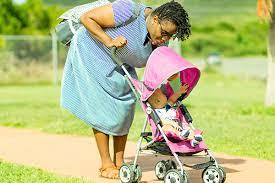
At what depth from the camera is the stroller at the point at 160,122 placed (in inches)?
255

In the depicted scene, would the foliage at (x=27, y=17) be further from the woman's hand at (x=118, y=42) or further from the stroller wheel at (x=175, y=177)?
the stroller wheel at (x=175, y=177)

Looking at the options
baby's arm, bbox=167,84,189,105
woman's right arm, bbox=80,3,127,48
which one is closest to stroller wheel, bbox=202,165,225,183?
baby's arm, bbox=167,84,189,105

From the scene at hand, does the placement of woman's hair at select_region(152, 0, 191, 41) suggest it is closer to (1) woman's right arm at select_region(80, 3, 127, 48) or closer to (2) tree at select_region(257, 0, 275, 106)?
(1) woman's right arm at select_region(80, 3, 127, 48)

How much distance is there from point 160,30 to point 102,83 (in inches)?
31.0

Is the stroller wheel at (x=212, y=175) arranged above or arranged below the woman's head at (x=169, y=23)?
below

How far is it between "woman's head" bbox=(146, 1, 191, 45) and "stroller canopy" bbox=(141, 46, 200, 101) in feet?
0.41

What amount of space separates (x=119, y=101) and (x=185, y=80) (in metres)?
0.65

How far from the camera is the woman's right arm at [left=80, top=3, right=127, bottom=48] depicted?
6854 mm

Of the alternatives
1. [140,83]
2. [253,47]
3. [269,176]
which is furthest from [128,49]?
[253,47]

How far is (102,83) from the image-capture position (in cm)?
709

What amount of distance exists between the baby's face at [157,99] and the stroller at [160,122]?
89 millimetres

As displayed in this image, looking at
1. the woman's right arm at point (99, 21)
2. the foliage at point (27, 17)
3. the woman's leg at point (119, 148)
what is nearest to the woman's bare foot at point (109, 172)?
the woman's leg at point (119, 148)

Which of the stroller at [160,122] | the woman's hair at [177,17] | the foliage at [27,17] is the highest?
the woman's hair at [177,17]

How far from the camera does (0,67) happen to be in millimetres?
27141
